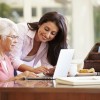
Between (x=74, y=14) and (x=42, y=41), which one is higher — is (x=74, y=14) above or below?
above

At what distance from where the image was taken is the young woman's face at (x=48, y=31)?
243 cm

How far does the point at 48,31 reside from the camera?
244 cm

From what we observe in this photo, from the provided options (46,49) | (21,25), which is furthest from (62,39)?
(21,25)

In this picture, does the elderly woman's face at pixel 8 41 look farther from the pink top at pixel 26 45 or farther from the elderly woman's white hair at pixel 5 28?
the pink top at pixel 26 45

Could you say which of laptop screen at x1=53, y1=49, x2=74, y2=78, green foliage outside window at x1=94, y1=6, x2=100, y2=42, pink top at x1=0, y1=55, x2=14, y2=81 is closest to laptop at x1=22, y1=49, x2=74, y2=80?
laptop screen at x1=53, y1=49, x2=74, y2=78

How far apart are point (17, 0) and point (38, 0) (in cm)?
31

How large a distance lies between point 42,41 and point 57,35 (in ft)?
0.44

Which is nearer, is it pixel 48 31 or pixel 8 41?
pixel 8 41

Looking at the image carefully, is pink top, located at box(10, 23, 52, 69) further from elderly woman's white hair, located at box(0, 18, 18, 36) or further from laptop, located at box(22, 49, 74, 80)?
laptop, located at box(22, 49, 74, 80)

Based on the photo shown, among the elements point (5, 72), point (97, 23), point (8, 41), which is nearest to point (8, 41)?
point (8, 41)

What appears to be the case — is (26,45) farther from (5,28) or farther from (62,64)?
(62,64)

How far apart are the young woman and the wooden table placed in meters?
0.94

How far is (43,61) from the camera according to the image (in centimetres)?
268

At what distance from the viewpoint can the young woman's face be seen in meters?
2.43
